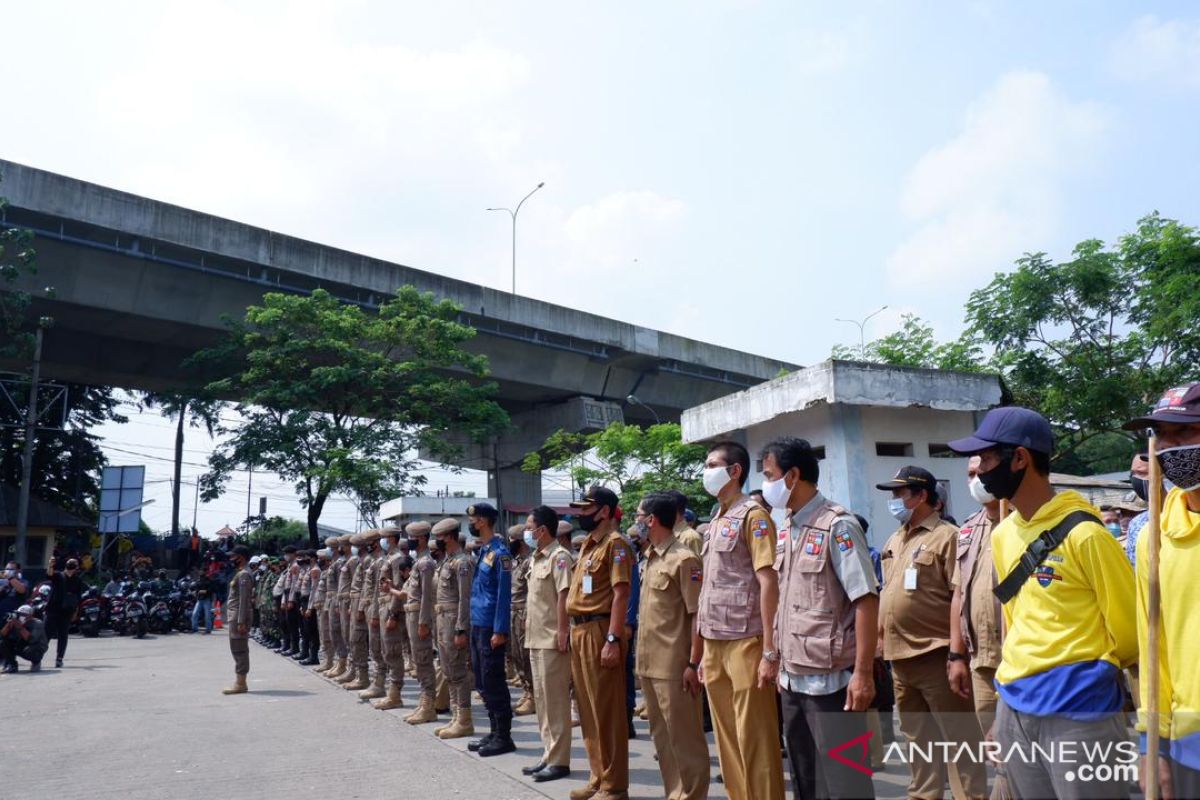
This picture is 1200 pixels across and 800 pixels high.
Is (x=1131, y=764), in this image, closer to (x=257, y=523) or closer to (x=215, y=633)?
(x=215, y=633)

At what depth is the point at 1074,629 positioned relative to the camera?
2572mm

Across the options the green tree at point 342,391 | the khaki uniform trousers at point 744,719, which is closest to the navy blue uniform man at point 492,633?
the khaki uniform trousers at point 744,719

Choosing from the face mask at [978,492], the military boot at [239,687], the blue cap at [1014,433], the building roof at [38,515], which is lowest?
the military boot at [239,687]

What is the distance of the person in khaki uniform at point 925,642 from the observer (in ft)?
14.9

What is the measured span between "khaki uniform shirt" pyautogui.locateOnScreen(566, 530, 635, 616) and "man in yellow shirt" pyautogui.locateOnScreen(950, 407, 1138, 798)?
2956mm

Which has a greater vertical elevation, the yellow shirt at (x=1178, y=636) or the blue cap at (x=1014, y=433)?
the blue cap at (x=1014, y=433)

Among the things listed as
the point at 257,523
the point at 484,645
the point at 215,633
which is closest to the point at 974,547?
the point at 484,645

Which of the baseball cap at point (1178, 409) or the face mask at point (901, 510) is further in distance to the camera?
the face mask at point (901, 510)

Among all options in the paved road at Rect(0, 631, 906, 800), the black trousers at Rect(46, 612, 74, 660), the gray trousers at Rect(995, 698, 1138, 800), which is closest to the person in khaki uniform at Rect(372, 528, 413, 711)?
the paved road at Rect(0, 631, 906, 800)

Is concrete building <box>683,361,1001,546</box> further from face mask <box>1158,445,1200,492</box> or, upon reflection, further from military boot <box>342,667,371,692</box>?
face mask <box>1158,445,1200,492</box>

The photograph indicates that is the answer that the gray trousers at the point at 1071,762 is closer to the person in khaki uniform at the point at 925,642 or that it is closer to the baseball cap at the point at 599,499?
the person in khaki uniform at the point at 925,642

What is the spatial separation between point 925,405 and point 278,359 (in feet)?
45.5

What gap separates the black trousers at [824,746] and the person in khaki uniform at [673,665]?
0.90 meters

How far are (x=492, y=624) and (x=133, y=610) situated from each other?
1509 centimetres
